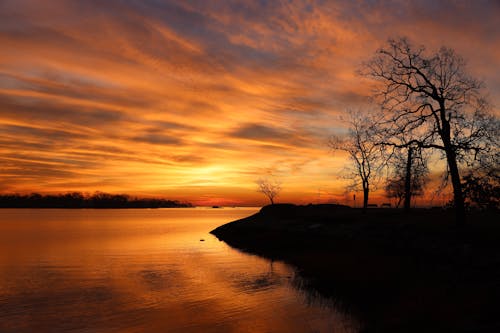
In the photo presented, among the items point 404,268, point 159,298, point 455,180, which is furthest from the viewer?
point 455,180

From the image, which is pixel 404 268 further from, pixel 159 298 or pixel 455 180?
pixel 159 298

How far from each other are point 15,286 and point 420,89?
3661 centimetres

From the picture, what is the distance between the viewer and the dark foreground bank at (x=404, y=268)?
14.8 meters

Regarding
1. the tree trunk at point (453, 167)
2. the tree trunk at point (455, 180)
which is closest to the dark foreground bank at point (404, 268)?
the tree trunk at point (453, 167)

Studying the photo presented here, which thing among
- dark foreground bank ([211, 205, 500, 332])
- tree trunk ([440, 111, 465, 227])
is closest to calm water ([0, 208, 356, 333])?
dark foreground bank ([211, 205, 500, 332])

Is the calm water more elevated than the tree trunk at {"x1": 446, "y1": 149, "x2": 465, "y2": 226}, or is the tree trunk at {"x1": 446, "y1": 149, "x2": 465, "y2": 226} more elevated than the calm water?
the tree trunk at {"x1": 446, "y1": 149, "x2": 465, "y2": 226}

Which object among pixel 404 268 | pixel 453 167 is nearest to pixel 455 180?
pixel 453 167

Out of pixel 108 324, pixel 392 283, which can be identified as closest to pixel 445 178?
pixel 392 283

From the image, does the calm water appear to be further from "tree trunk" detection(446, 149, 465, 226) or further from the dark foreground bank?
"tree trunk" detection(446, 149, 465, 226)

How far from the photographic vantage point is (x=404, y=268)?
85.4ft

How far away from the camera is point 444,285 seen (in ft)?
66.8

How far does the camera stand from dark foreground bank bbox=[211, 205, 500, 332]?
14.8 metres

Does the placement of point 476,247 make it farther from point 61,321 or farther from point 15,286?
point 15,286

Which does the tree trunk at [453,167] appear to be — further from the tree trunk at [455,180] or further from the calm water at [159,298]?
the calm water at [159,298]
